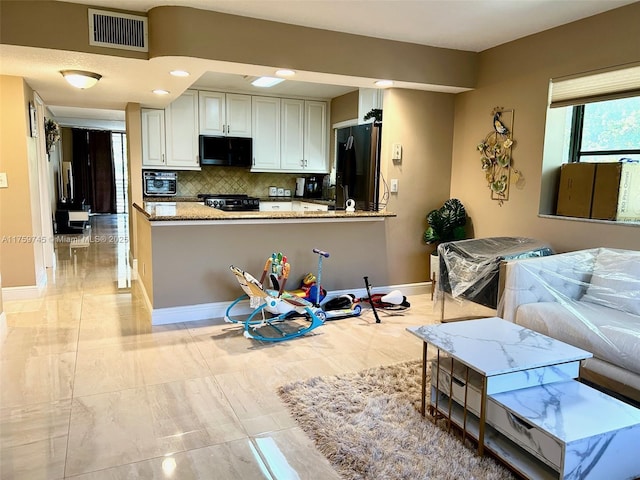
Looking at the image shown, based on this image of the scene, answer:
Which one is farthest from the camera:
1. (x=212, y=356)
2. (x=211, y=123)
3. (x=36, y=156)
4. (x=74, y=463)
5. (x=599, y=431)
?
(x=211, y=123)

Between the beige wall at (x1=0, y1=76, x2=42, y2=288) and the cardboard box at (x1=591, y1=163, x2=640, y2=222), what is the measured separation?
4.87 metres

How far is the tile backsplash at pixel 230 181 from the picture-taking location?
645cm

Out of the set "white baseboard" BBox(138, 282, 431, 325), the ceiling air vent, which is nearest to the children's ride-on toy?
"white baseboard" BBox(138, 282, 431, 325)

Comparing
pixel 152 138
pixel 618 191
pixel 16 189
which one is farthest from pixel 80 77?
pixel 618 191

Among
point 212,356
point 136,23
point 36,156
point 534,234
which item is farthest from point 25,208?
point 534,234

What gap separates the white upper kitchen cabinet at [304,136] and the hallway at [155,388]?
3200 millimetres

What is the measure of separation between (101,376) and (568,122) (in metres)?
3.93

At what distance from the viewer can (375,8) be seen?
3180 mm

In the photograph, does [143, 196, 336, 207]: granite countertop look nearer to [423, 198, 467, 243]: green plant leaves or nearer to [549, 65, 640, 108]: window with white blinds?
[423, 198, 467, 243]: green plant leaves

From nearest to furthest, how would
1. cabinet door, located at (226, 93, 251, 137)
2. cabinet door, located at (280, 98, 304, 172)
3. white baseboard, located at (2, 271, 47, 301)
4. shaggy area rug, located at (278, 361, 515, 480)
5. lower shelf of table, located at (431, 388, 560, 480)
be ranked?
1. lower shelf of table, located at (431, 388, 560, 480)
2. shaggy area rug, located at (278, 361, 515, 480)
3. white baseboard, located at (2, 271, 47, 301)
4. cabinet door, located at (226, 93, 251, 137)
5. cabinet door, located at (280, 98, 304, 172)

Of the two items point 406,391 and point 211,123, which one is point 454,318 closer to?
point 406,391

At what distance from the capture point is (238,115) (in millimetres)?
6273

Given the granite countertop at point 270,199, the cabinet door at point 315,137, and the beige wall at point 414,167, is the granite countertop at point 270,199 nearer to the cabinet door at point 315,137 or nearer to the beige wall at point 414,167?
the cabinet door at point 315,137

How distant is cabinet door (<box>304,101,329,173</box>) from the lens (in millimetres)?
6695
